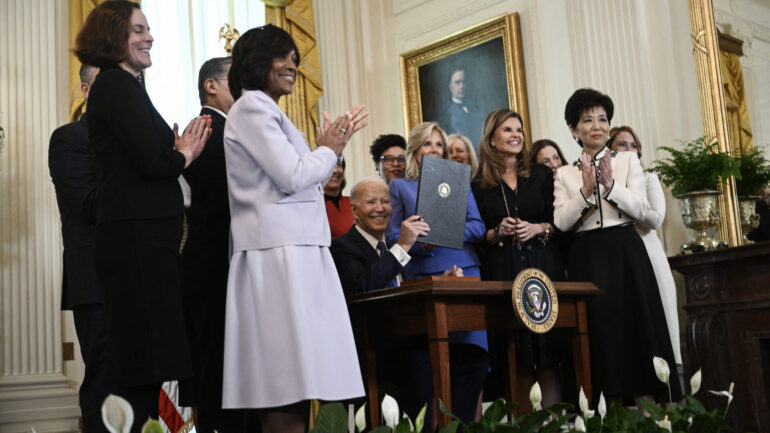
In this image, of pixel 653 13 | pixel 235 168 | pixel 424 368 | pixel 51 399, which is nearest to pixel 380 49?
pixel 653 13

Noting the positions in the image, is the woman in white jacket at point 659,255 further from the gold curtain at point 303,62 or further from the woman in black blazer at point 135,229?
the gold curtain at point 303,62

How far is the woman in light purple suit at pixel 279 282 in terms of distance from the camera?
2.47 meters

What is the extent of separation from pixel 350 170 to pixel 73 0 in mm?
2572

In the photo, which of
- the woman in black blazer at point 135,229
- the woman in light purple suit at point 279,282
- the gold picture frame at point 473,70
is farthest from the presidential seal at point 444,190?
the gold picture frame at point 473,70

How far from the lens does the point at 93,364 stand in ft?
10.0

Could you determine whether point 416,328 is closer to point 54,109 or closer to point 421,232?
point 421,232

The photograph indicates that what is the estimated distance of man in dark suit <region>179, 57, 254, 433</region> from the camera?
9.11 feet

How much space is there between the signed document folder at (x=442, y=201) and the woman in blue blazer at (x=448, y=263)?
243mm

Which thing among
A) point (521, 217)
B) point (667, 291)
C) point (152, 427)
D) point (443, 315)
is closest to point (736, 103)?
point (667, 291)

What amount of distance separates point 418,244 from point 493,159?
2.06ft

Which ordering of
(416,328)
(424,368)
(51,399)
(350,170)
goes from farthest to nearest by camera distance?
(350,170) < (51,399) < (424,368) < (416,328)

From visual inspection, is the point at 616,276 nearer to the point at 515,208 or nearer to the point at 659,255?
the point at 659,255

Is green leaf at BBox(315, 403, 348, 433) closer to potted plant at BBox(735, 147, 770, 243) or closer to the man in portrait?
potted plant at BBox(735, 147, 770, 243)

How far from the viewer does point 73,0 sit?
234 inches
